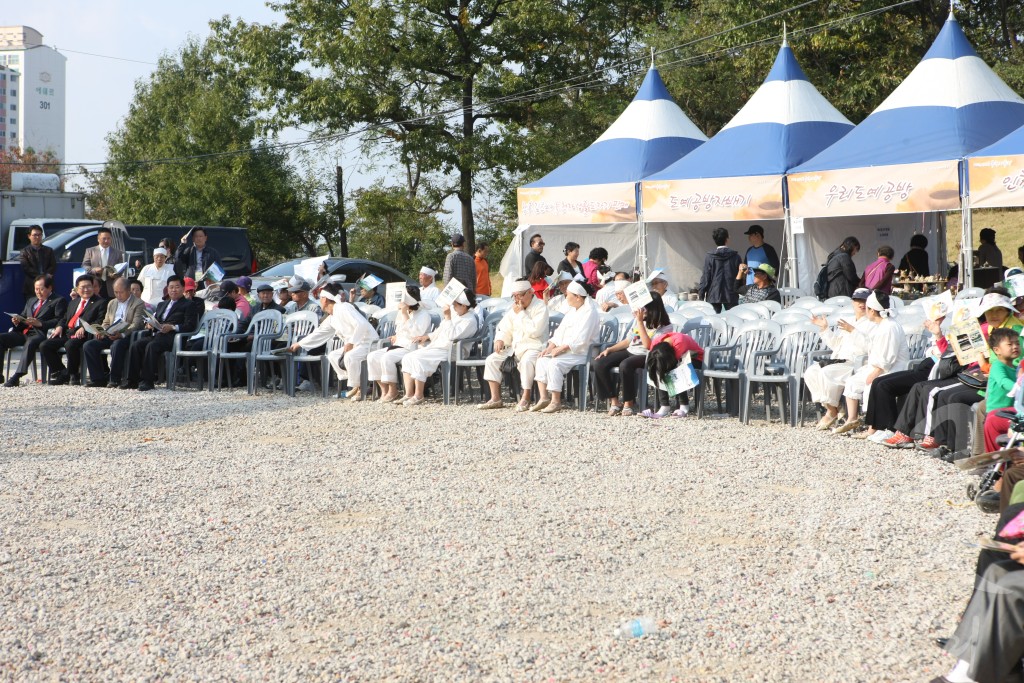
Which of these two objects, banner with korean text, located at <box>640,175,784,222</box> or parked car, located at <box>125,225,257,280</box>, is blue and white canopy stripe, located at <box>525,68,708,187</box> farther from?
parked car, located at <box>125,225,257,280</box>

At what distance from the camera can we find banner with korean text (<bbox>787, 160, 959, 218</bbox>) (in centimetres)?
1417

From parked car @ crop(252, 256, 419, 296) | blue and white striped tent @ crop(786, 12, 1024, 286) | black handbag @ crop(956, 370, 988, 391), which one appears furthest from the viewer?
parked car @ crop(252, 256, 419, 296)

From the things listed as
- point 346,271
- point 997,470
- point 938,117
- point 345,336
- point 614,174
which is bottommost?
point 997,470

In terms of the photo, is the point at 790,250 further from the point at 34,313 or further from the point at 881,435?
the point at 34,313

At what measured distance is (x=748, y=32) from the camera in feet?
94.8

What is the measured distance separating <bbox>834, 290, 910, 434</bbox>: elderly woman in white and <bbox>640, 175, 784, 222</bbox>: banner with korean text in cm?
707

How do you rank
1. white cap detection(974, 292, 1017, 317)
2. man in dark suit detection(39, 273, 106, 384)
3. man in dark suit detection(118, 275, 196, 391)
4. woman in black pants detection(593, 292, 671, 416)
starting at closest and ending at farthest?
white cap detection(974, 292, 1017, 317) < woman in black pants detection(593, 292, 671, 416) < man in dark suit detection(118, 275, 196, 391) < man in dark suit detection(39, 273, 106, 384)

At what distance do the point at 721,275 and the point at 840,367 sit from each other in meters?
4.76

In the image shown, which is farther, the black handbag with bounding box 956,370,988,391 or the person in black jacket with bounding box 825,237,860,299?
the person in black jacket with bounding box 825,237,860,299

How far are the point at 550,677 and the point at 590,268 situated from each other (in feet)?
37.4

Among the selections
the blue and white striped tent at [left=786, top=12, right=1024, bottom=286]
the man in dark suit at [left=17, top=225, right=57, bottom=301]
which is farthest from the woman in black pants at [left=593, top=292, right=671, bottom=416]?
the man in dark suit at [left=17, top=225, right=57, bottom=301]

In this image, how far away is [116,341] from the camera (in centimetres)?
1350

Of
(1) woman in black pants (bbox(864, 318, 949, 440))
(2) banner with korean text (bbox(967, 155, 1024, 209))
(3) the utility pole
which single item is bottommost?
(1) woman in black pants (bbox(864, 318, 949, 440))

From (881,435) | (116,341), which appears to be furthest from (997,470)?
(116,341)
